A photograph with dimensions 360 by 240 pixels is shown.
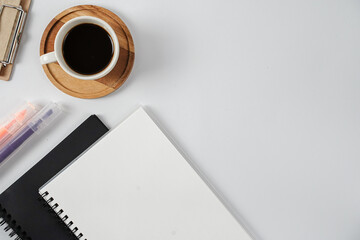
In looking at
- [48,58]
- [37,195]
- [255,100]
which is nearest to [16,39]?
[48,58]

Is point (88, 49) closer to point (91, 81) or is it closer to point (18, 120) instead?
point (91, 81)

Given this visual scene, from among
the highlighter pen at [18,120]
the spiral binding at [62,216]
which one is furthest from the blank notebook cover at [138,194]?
the highlighter pen at [18,120]

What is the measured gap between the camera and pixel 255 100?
56cm

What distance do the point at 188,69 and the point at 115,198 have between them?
0.81 ft

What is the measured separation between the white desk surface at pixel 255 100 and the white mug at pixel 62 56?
0.24 feet

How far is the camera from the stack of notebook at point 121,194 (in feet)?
1.73

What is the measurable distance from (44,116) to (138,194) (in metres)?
0.20

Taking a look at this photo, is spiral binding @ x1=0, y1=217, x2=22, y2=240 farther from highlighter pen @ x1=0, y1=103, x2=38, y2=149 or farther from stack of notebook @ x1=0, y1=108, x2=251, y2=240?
highlighter pen @ x1=0, y1=103, x2=38, y2=149

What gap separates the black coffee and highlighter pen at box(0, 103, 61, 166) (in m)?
0.09

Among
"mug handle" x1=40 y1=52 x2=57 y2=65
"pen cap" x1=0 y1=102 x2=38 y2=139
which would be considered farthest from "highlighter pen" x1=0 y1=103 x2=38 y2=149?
"mug handle" x1=40 y1=52 x2=57 y2=65

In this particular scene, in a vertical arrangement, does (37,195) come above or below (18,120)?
below

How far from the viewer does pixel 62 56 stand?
48cm

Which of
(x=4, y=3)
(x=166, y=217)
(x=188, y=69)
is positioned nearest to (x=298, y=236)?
(x=166, y=217)

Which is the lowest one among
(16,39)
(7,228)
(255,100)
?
(255,100)
